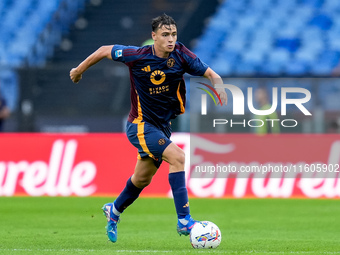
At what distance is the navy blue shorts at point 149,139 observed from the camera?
729cm

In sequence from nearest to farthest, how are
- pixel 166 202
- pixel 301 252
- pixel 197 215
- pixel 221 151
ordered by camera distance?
1. pixel 301 252
2. pixel 197 215
3. pixel 166 202
4. pixel 221 151

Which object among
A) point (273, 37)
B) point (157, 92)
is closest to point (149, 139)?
point (157, 92)

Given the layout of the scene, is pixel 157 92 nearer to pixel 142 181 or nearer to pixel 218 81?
pixel 218 81

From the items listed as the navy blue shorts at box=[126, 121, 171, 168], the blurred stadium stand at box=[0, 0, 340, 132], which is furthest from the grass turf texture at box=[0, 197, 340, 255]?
the blurred stadium stand at box=[0, 0, 340, 132]

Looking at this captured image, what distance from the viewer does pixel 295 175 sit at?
45.1 ft

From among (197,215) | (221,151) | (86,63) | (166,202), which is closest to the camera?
(86,63)

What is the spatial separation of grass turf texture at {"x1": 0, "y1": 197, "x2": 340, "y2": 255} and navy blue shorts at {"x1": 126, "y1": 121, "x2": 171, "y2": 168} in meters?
0.90

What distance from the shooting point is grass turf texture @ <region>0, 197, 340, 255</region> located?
7.20 metres

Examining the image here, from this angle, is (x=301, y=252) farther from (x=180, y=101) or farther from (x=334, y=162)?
(x=334, y=162)

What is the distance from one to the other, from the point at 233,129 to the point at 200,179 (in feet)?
Result: 3.97

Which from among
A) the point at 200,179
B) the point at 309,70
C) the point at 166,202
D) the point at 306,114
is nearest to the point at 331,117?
the point at 306,114

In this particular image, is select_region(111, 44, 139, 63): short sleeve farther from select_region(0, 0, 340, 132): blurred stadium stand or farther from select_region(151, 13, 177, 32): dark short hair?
select_region(0, 0, 340, 132): blurred stadium stand

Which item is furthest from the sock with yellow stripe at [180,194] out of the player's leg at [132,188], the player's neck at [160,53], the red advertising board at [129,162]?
the red advertising board at [129,162]

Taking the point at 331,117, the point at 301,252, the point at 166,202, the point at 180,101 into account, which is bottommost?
the point at 166,202
